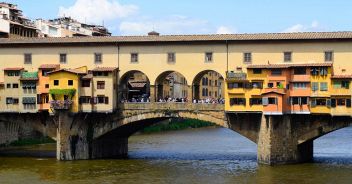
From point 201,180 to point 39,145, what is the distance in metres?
30.6

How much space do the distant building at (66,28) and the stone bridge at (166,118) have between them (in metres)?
41.1

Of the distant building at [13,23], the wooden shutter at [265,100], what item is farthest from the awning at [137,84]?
the wooden shutter at [265,100]

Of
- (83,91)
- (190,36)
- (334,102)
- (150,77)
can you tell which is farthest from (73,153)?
(334,102)

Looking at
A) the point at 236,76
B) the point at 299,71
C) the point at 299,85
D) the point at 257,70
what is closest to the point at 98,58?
the point at 236,76

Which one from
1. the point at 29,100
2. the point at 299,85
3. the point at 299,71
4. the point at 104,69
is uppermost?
the point at 104,69

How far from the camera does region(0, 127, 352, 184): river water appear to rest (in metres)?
42.5

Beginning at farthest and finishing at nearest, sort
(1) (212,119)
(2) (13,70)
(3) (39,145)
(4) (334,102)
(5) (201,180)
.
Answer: (3) (39,145) < (2) (13,70) < (1) (212,119) < (4) (334,102) < (5) (201,180)

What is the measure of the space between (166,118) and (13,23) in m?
35.6

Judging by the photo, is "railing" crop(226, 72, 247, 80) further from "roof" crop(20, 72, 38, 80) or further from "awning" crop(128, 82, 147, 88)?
"awning" crop(128, 82, 147, 88)

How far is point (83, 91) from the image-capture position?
52344 millimetres

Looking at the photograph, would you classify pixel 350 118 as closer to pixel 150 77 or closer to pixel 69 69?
pixel 150 77

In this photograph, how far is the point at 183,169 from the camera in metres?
47.3

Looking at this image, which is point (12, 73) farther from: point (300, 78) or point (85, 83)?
point (300, 78)

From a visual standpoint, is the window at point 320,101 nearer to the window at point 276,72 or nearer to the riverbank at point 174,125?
the window at point 276,72
